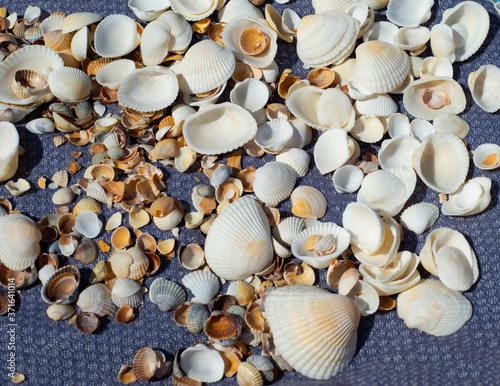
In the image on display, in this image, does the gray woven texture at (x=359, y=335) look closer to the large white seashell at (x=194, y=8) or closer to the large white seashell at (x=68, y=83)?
the large white seashell at (x=68, y=83)

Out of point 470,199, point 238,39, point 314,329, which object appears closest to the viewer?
point 314,329

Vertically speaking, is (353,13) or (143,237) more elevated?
(353,13)

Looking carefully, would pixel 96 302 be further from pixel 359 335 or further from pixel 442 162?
pixel 442 162

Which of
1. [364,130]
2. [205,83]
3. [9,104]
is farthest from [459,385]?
[9,104]

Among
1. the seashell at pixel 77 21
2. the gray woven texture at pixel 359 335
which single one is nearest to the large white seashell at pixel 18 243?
the gray woven texture at pixel 359 335

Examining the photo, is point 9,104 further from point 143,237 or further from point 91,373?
point 91,373

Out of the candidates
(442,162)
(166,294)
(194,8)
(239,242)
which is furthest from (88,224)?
(442,162)
